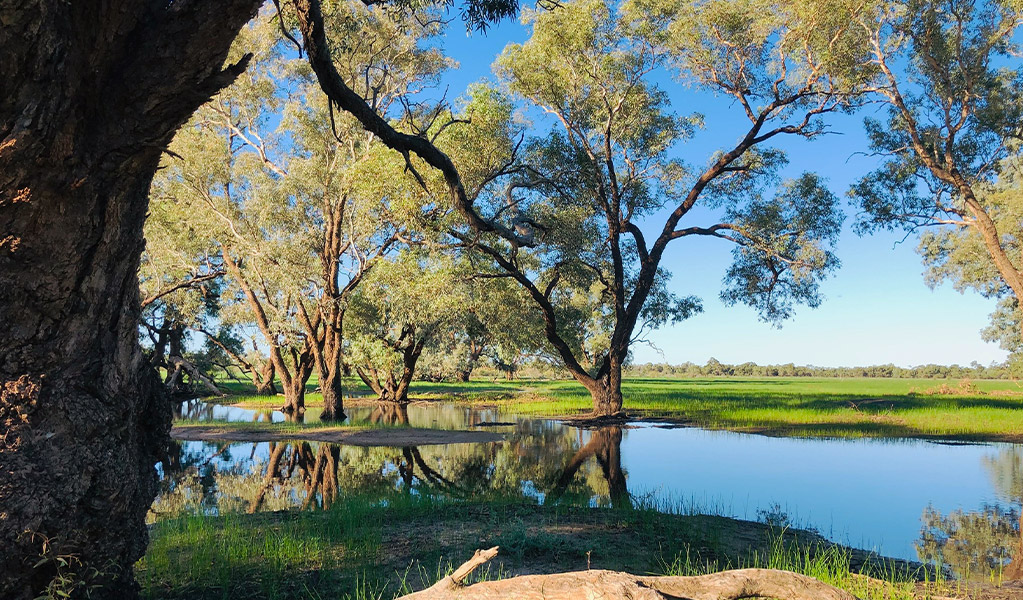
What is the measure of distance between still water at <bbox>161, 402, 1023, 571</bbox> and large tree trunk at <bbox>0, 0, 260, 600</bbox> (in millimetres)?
4880

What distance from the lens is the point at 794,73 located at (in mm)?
21297

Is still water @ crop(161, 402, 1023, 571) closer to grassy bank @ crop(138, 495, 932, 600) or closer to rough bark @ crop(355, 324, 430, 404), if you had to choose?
grassy bank @ crop(138, 495, 932, 600)

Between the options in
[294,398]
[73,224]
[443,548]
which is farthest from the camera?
[294,398]

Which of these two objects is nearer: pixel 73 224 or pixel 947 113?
pixel 73 224

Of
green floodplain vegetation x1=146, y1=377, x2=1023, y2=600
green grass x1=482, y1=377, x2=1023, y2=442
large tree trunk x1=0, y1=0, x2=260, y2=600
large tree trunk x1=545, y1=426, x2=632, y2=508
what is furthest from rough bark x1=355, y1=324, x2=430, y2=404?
large tree trunk x1=0, y1=0, x2=260, y2=600

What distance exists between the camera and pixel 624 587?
297 cm

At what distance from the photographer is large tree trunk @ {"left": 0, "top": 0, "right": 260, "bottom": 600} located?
3.19 m

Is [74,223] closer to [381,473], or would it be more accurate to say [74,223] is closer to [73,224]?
[73,224]

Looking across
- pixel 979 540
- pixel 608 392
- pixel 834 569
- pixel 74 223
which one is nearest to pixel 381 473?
pixel 834 569

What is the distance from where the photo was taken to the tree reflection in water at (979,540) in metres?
6.35

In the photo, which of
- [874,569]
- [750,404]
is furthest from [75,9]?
[750,404]

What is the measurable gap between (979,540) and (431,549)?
6.88 m

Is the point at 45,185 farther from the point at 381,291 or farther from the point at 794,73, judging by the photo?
the point at 794,73

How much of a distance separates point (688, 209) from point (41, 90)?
894 inches
